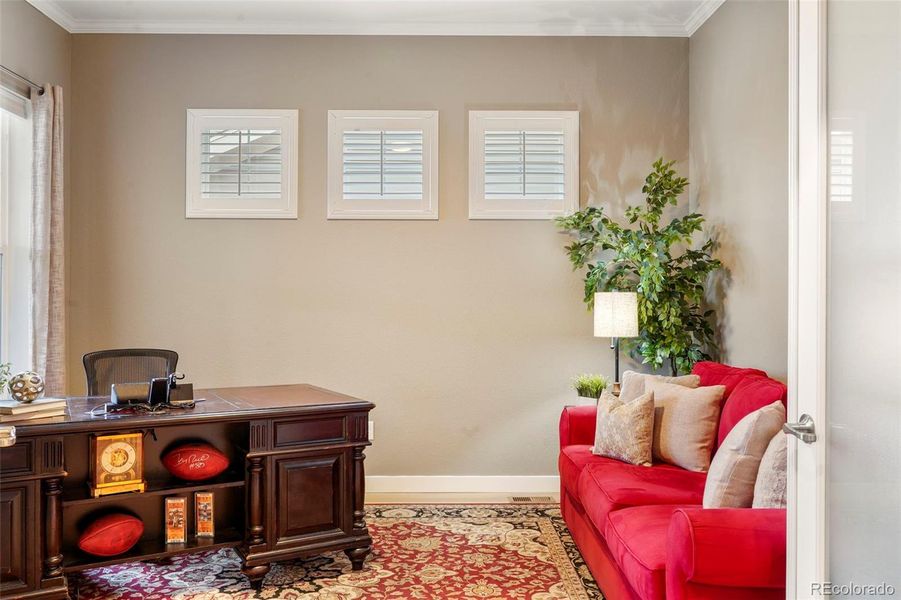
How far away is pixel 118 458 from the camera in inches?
108

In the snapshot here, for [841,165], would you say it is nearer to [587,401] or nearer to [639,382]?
[639,382]

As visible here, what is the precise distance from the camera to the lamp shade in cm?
400

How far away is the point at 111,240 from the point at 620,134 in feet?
11.9

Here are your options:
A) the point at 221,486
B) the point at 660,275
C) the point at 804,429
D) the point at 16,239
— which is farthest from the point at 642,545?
the point at 16,239

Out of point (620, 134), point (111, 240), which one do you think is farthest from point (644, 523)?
point (111, 240)

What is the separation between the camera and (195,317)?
15.2 feet

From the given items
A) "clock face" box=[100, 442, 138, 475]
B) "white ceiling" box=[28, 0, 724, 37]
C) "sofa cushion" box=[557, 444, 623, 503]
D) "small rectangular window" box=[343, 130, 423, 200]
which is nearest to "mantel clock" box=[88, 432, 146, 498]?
"clock face" box=[100, 442, 138, 475]

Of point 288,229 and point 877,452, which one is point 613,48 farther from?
point 877,452

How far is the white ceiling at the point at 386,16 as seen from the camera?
435cm

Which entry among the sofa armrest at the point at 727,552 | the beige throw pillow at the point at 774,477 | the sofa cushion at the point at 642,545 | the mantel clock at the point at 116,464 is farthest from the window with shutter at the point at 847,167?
the mantel clock at the point at 116,464

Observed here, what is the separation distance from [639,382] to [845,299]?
1.87 m

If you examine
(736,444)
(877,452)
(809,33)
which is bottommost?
(736,444)

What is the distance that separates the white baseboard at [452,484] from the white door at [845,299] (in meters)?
2.83

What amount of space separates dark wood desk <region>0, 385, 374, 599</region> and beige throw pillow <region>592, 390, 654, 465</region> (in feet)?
3.97
